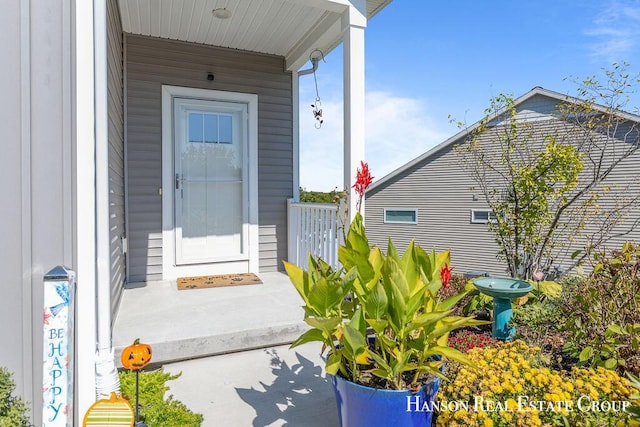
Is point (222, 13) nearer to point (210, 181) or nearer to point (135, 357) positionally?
point (210, 181)

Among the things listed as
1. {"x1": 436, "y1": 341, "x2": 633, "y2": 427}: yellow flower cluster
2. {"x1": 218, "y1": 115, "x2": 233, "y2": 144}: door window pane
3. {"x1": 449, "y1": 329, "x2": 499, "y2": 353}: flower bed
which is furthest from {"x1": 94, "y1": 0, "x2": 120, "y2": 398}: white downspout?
{"x1": 218, "y1": 115, "x2": 233, "y2": 144}: door window pane

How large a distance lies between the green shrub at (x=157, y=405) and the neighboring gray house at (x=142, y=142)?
22 cm

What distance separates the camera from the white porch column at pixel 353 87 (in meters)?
3.08

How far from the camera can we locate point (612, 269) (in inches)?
83.6

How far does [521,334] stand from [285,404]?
161 centimetres

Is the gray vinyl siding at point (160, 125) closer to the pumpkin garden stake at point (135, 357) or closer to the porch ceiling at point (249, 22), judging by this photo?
the porch ceiling at point (249, 22)

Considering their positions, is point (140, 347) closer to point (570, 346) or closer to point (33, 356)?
point (33, 356)

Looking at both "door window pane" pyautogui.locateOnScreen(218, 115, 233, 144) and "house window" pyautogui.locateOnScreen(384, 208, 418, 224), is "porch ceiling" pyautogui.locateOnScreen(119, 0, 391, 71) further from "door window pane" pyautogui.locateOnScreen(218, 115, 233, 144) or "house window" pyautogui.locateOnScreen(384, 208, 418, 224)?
"house window" pyautogui.locateOnScreen(384, 208, 418, 224)

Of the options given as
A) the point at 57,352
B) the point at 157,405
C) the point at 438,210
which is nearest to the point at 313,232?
the point at 157,405

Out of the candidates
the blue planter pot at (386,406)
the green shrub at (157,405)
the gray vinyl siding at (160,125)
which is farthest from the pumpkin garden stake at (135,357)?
the gray vinyl siding at (160,125)

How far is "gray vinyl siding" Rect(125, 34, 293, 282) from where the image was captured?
3859 millimetres

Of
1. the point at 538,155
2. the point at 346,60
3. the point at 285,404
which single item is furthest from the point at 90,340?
the point at 538,155

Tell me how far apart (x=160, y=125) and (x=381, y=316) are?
3.38 m

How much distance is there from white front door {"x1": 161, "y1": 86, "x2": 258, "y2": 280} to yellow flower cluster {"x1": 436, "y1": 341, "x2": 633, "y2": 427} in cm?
312
